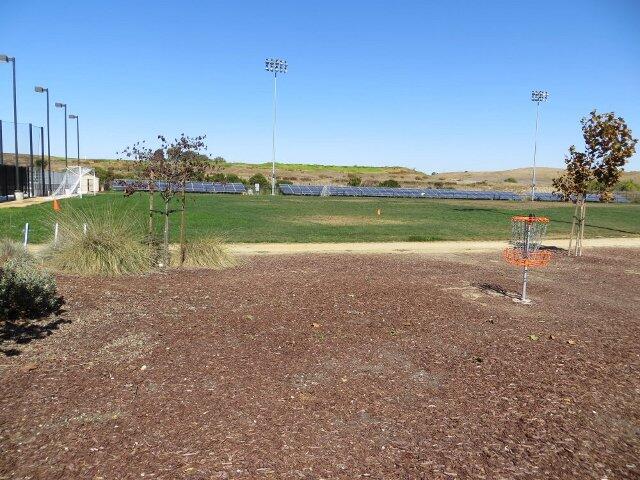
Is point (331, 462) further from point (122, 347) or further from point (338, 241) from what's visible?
point (338, 241)

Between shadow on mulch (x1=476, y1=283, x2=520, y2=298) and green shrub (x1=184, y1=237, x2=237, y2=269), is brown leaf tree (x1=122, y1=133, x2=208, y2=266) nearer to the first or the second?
green shrub (x1=184, y1=237, x2=237, y2=269)

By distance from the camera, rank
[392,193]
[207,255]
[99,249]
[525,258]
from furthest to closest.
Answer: [392,193]
[207,255]
[99,249]
[525,258]

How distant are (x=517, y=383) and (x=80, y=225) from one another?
10.3m

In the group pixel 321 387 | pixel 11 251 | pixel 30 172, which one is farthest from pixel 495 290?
pixel 30 172

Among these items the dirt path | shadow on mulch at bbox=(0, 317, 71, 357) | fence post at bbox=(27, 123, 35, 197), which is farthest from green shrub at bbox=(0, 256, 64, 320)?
fence post at bbox=(27, 123, 35, 197)

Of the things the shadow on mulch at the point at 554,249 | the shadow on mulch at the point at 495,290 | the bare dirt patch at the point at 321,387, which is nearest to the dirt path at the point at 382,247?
the shadow on mulch at the point at 554,249

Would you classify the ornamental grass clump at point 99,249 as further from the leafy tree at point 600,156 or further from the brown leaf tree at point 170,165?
the leafy tree at point 600,156

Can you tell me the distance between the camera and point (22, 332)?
7445 millimetres

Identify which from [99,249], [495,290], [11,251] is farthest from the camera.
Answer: [11,251]

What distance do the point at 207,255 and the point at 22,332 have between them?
236 inches

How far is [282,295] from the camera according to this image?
10211mm

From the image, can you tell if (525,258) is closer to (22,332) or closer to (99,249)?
(22,332)

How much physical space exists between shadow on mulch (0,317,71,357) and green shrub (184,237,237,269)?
511 cm

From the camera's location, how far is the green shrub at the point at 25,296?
8.02 m
